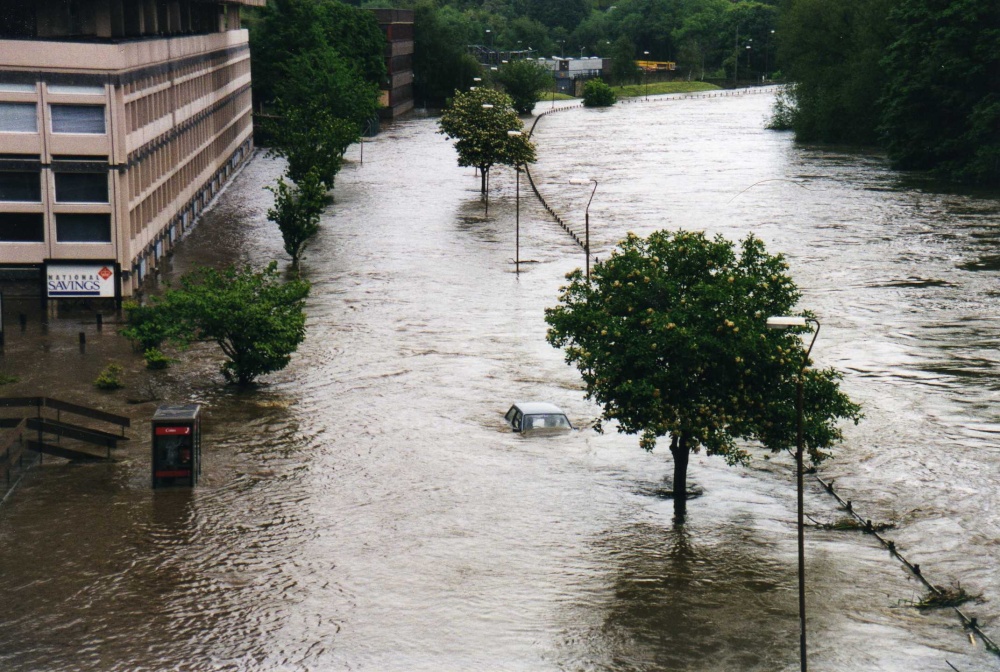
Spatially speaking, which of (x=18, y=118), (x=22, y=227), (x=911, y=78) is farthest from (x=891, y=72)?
(x=18, y=118)

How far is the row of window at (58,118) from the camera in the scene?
58438 mm

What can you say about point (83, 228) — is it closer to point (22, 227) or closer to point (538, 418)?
point (22, 227)

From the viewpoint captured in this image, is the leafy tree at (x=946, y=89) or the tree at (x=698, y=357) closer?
the tree at (x=698, y=357)

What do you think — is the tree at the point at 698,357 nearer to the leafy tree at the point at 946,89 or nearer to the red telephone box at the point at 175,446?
the red telephone box at the point at 175,446

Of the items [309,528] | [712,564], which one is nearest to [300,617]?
[309,528]

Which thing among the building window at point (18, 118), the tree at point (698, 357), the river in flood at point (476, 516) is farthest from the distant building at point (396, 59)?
the tree at point (698, 357)

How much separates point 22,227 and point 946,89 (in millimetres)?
78724

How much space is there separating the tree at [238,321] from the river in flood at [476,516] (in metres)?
1.40

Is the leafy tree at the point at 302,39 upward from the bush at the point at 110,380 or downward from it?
upward

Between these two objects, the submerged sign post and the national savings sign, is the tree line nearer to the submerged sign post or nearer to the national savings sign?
the submerged sign post

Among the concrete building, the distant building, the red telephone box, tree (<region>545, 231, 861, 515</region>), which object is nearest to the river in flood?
the red telephone box

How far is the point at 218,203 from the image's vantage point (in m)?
95.1

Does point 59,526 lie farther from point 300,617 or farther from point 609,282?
point 609,282

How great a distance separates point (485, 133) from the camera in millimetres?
99188
